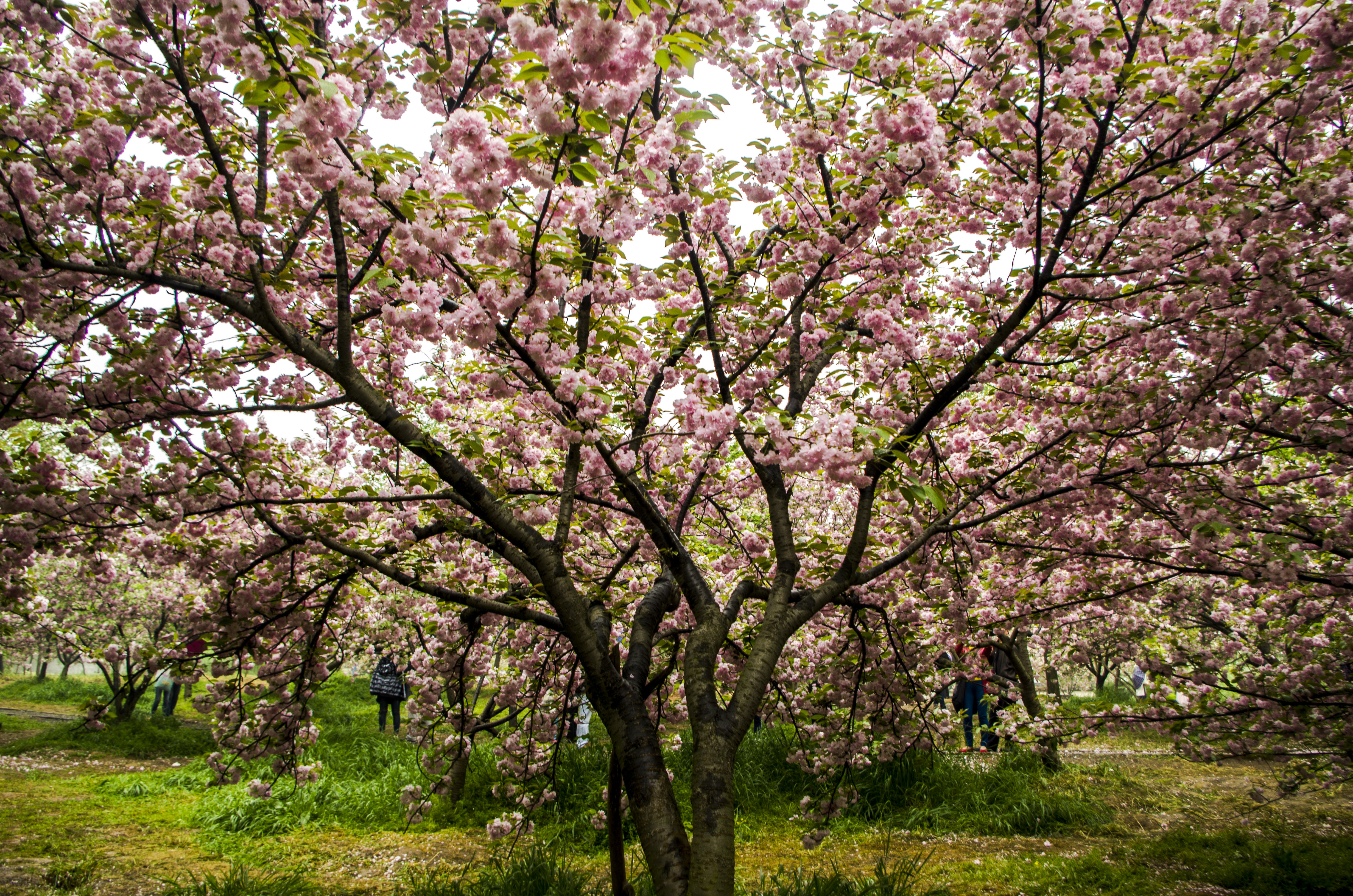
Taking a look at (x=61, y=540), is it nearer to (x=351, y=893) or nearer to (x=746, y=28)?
(x=351, y=893)

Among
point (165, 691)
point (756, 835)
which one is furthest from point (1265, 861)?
point (165, 691)

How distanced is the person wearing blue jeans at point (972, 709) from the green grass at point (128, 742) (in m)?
11.0

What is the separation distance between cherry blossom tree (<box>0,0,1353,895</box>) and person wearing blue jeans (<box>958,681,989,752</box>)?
16.9ft

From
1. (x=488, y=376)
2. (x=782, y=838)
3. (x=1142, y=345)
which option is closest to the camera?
(x=488, y=376)

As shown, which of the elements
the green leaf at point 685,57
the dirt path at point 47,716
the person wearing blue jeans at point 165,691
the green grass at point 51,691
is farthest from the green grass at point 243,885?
the green grass at point 51,691

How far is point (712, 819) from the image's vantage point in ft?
9.78

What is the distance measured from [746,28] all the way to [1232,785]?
947 cm

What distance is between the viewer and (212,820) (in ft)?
21.2

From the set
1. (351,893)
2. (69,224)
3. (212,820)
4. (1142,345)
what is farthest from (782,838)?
(69,224)

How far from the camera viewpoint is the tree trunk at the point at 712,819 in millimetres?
2873

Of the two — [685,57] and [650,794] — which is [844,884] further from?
[685,57]

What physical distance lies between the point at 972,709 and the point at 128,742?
502 inches

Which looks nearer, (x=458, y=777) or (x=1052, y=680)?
(x=458, y=777)

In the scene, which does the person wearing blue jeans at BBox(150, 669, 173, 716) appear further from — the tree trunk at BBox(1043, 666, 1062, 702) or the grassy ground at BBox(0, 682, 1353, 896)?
the tree trunk at BBox(1043, 666, 1062, 702)
